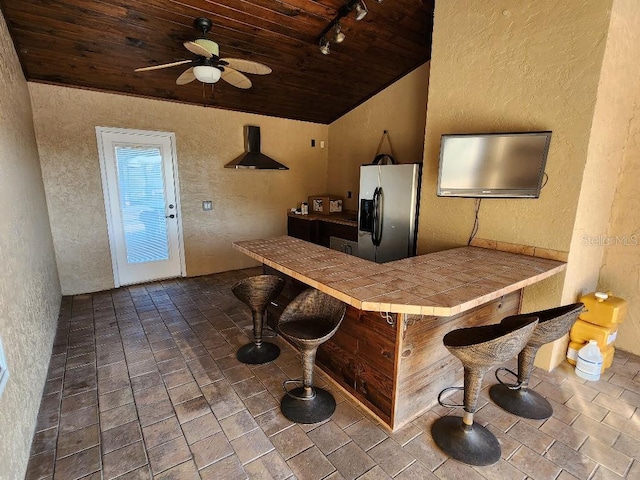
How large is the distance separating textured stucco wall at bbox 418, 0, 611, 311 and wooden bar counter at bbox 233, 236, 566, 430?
0.34 m

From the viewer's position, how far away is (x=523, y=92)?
8.00 ft

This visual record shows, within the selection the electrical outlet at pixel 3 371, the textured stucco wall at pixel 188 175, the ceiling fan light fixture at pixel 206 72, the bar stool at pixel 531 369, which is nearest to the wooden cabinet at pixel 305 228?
the textured stucco wall at pixel 188 175

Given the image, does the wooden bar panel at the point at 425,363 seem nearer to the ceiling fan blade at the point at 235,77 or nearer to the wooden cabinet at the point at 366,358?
the wooden cabinet at the point at 366,358

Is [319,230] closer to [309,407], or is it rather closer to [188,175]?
[188,175]

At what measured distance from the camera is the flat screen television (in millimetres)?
2283

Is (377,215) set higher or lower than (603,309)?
higher

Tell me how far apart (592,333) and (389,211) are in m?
2.09

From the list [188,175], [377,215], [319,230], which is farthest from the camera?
[319,230]

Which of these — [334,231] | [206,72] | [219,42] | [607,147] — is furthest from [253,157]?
[607,147]

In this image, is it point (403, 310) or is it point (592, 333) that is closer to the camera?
point (403, 310)

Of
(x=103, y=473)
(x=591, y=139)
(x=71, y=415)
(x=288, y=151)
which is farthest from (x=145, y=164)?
(x=591, y=139)

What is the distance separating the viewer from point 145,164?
14.1ft

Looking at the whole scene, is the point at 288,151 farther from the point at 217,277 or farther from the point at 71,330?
the point at 71,330

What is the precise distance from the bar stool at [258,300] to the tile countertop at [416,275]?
0.73 feet
